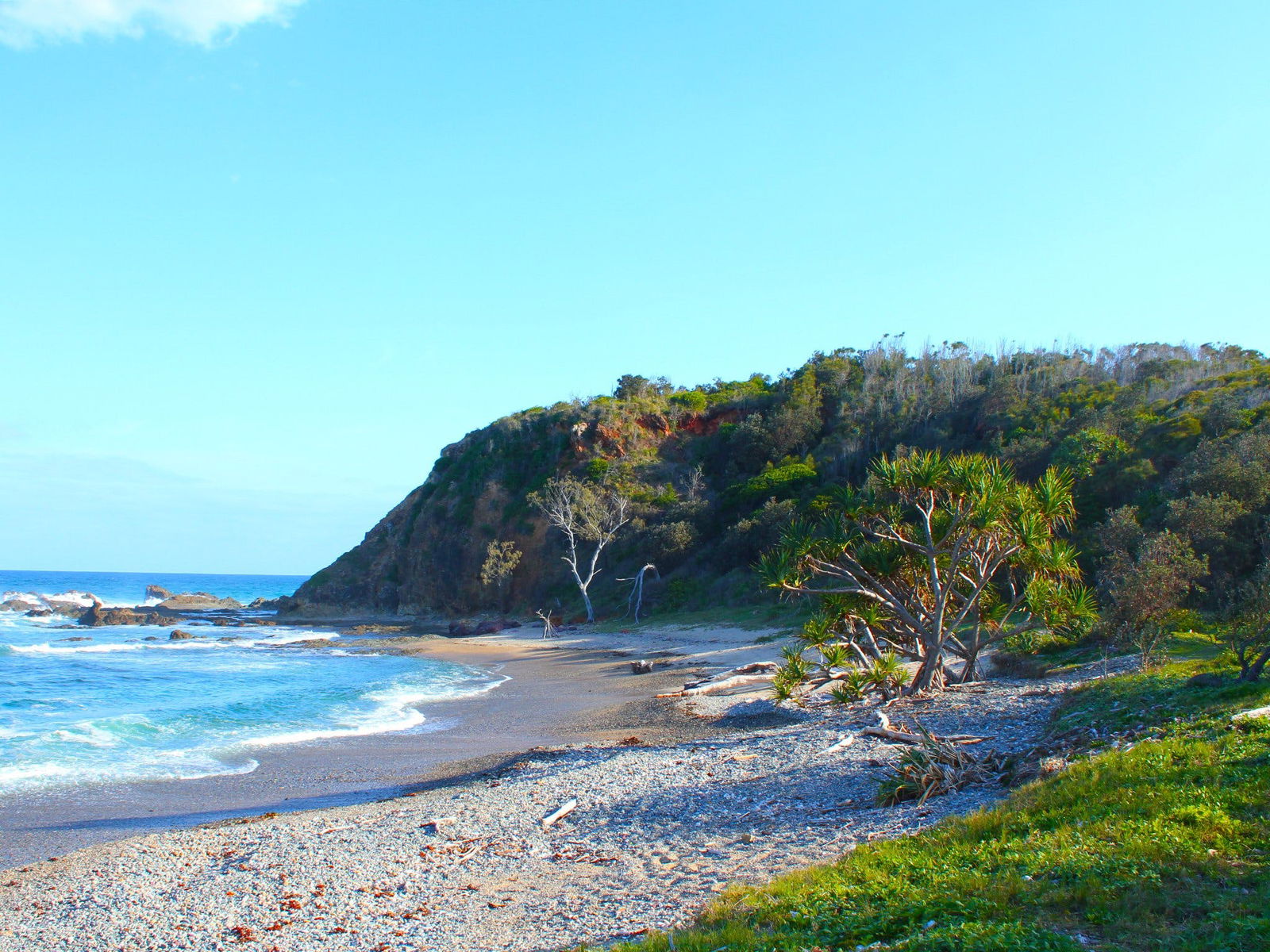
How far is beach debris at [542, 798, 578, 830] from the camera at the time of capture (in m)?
9.28

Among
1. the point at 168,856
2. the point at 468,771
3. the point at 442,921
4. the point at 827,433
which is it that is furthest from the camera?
the point at 827,433

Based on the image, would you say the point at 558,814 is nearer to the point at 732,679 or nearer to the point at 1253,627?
the point at 1253,627

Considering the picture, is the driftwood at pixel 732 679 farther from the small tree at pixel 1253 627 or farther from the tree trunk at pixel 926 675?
the small tree at pixel 1253 627

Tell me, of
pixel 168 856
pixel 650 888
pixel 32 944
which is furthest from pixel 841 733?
pixel 32 944

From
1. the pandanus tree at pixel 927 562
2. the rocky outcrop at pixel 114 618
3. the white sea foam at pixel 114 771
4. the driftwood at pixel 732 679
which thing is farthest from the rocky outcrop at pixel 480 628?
the pandanus tree at pixel 927 562

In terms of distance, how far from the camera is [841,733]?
12.0 meters

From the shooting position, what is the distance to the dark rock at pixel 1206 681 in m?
10.1

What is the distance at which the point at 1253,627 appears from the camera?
1080 centimetres

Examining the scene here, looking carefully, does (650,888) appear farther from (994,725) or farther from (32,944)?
(994,725)

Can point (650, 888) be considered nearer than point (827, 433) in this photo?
Yes

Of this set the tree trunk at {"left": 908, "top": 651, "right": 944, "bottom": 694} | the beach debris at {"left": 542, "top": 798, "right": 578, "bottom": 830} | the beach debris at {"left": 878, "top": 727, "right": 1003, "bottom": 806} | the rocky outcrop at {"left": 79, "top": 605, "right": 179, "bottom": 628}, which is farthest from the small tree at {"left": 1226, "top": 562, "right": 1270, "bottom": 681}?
the rocky outcrop at {"left": 79, "top": 605, "right": 179, "bottom": 628}

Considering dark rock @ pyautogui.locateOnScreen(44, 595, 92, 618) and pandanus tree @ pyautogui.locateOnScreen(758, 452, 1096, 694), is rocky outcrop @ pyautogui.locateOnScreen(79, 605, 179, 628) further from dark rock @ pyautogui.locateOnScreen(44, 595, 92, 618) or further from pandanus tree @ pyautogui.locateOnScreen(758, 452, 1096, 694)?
pandanus tree @ pyautogui.locateOnScreen(758, 452, 1096, 694)

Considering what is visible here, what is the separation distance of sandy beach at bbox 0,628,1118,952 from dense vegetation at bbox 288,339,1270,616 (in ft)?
44.0

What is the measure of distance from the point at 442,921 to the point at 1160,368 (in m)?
46.0
